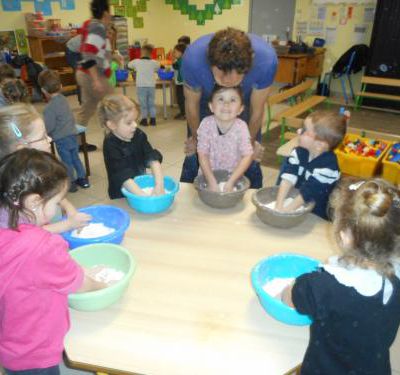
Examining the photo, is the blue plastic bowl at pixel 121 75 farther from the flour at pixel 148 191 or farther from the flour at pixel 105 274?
the flour at pixel 105 274

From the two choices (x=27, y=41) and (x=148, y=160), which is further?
(x=27, y=41)

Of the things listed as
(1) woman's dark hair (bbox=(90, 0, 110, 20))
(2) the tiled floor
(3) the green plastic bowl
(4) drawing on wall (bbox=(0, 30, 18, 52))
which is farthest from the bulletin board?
(3) the green plastic bowl

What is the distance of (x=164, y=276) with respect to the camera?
45.5 inches

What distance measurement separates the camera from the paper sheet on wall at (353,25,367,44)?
6172 millimetres

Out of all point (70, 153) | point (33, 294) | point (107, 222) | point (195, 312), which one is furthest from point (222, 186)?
point (70, 153)

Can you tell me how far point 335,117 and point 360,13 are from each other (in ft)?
18.2

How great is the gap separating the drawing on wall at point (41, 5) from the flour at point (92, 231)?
5797mm

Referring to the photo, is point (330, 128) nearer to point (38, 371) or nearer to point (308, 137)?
point (308, 137)

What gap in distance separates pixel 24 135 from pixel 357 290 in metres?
1.19

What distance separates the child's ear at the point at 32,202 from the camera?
0.95m

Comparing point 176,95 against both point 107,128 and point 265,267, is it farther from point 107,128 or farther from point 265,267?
point 265,267

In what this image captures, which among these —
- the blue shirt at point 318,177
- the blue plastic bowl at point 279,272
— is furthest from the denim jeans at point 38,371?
the blue shirt at point 318,177

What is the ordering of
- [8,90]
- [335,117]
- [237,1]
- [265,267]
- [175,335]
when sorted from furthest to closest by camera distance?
[237,1] < [8,90] < [335,117] < [265,267] < [175,335]

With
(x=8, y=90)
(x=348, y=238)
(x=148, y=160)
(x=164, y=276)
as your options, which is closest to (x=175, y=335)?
(x=164, y=276)
